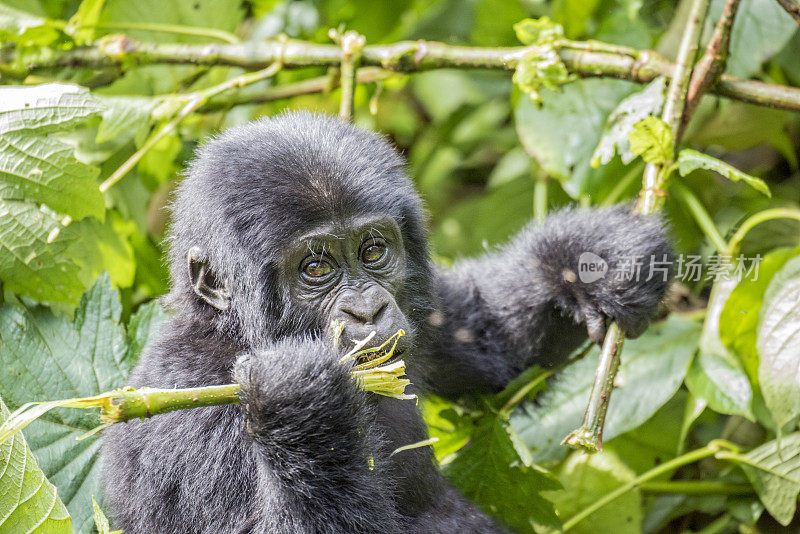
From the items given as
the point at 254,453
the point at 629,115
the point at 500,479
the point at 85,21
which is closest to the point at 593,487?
the point at 500,479

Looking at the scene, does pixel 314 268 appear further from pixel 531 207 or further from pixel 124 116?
pixel 531 207

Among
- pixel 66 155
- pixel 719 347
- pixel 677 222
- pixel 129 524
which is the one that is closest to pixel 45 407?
pixel 129 524

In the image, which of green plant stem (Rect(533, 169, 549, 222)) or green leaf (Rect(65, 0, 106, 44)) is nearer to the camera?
green leaf (Rect(65, 0, 106, 44))

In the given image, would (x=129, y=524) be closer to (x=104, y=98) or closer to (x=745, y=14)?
(x=104, y=98)

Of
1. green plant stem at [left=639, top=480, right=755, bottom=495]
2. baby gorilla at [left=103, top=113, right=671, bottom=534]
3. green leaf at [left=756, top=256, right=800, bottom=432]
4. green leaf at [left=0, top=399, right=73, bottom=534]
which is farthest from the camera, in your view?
green plant stem at [left=639, top=480, right=755, bottom=495]

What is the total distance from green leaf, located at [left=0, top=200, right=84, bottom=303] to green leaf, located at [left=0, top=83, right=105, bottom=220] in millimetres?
68

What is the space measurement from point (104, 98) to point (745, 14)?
10.9 ft

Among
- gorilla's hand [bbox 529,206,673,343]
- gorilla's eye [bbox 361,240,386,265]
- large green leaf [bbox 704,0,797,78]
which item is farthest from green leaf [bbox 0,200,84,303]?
large green leaf [bbox 704,0,797,78]

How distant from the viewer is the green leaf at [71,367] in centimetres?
307

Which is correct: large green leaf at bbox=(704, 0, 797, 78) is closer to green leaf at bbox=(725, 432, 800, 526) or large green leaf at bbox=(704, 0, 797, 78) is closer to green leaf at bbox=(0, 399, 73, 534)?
green leaf at bbox=(725, 432, 800, 526)

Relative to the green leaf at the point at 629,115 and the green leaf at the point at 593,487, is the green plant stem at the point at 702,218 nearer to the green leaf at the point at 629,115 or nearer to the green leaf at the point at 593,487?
the green leaf at the point at 629,115

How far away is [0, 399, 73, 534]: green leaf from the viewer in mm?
2277

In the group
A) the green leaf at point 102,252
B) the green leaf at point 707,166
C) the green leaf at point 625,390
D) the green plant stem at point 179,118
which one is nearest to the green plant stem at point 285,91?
the green plant stem at point 179,118

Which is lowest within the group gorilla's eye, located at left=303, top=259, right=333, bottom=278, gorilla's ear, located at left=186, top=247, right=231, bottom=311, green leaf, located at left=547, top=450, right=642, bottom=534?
green leaf, located at left=547, top=450, right=642, bottom=534
